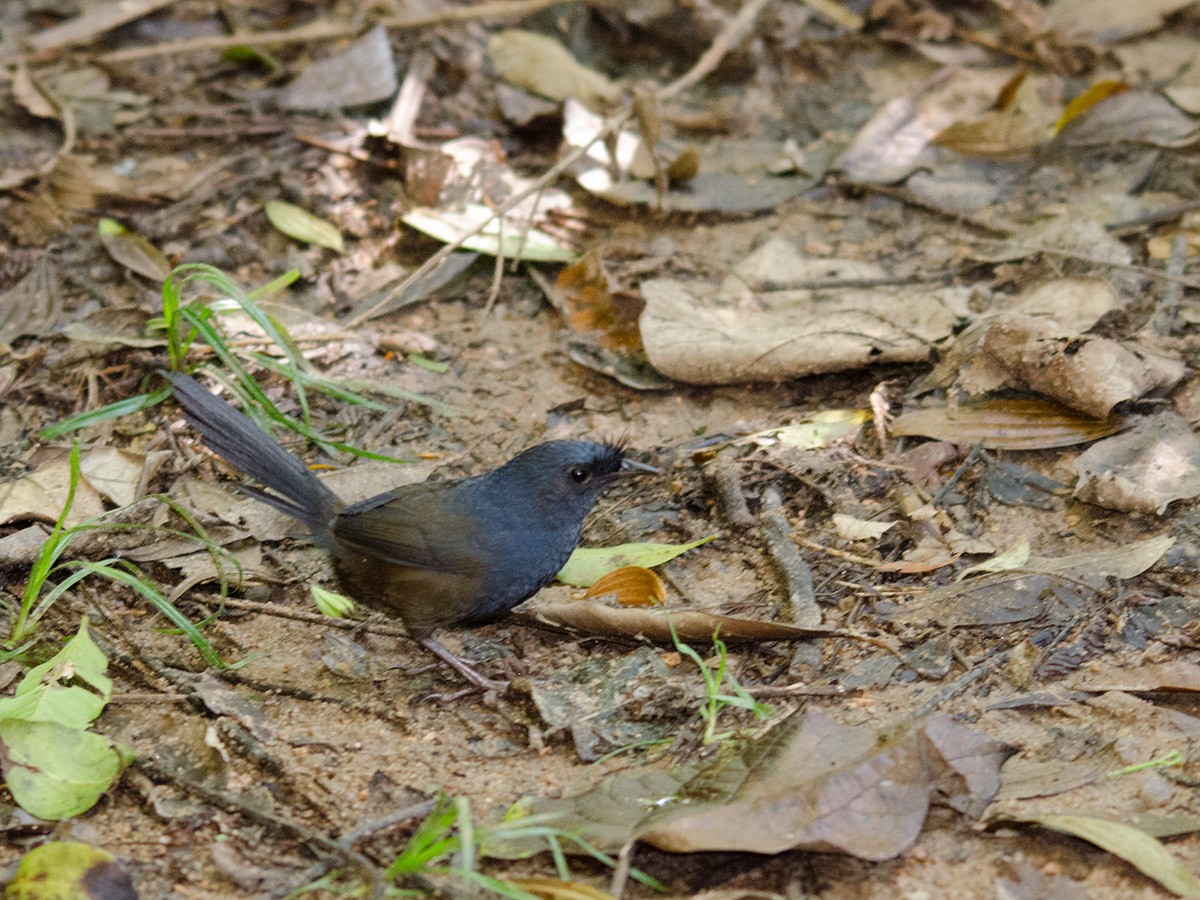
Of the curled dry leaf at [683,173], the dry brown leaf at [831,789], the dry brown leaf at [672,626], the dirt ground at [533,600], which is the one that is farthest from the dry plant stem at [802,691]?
the curled dry leaf at [683,173]

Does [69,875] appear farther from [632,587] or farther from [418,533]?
[632,587]

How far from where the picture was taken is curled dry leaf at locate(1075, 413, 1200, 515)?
154 inches

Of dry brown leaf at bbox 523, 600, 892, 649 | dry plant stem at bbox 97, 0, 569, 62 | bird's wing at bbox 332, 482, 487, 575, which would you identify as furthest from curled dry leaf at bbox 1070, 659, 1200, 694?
dry plant stem at bbox 97, 0, 569, 62

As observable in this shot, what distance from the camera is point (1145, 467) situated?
13.1 feet

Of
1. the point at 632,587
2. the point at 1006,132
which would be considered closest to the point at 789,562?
the point at 632,587

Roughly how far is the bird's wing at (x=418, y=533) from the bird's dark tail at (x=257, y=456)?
0.32 ft

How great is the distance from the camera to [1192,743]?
10.4 feet

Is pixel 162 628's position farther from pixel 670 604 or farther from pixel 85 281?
pixel 85 281

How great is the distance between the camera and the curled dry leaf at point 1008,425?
423cm

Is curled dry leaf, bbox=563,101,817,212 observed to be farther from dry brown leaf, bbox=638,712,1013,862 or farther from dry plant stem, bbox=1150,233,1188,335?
dry brown leaf, bbox=638,712,1013,862

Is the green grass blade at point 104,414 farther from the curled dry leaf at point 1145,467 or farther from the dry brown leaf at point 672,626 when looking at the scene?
the curled dry leaf at point 1145,467

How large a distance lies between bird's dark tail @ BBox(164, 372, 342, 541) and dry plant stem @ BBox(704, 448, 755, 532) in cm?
131

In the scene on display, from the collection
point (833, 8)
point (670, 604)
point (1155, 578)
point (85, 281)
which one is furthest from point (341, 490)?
point (833, 8)

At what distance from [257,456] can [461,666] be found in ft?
3.33
